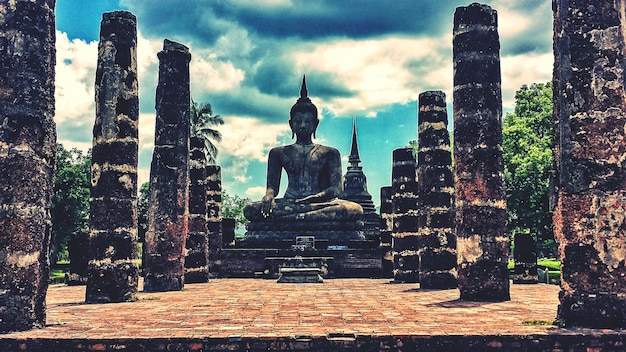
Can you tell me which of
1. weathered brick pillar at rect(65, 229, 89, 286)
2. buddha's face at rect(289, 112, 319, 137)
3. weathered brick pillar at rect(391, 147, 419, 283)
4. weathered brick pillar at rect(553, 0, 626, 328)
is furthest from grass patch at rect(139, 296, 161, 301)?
buddha's face at rect(289, 112, 319, 137)

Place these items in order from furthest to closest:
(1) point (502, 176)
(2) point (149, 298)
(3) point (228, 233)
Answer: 1. (3) point (228, 233)
2. (2) point (149, 298)
3. (1) point (502, 176)

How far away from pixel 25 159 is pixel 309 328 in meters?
4.16

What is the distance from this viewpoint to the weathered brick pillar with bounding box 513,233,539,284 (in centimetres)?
1598

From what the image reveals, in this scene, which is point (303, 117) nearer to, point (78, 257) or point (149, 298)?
point (78, 257)

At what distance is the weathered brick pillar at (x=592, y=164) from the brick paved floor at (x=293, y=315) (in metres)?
0.71

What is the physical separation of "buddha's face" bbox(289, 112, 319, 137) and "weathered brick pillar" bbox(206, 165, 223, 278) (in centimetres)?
433

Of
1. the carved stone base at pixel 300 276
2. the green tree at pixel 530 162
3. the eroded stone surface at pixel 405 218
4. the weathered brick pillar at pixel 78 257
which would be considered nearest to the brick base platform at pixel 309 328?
the carved stone base at pixel 300 276

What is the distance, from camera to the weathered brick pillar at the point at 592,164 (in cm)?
781

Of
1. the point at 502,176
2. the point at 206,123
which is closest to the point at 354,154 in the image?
the point at 206,123

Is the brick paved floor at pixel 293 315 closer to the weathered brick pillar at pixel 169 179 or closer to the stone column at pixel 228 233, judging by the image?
the weathered brick pillar at pixel 169 179

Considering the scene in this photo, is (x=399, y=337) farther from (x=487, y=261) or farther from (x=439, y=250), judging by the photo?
(x=439, y=250)

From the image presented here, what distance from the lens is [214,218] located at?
1977cm

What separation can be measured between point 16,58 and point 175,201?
6.08 m

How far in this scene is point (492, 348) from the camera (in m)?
6.76
